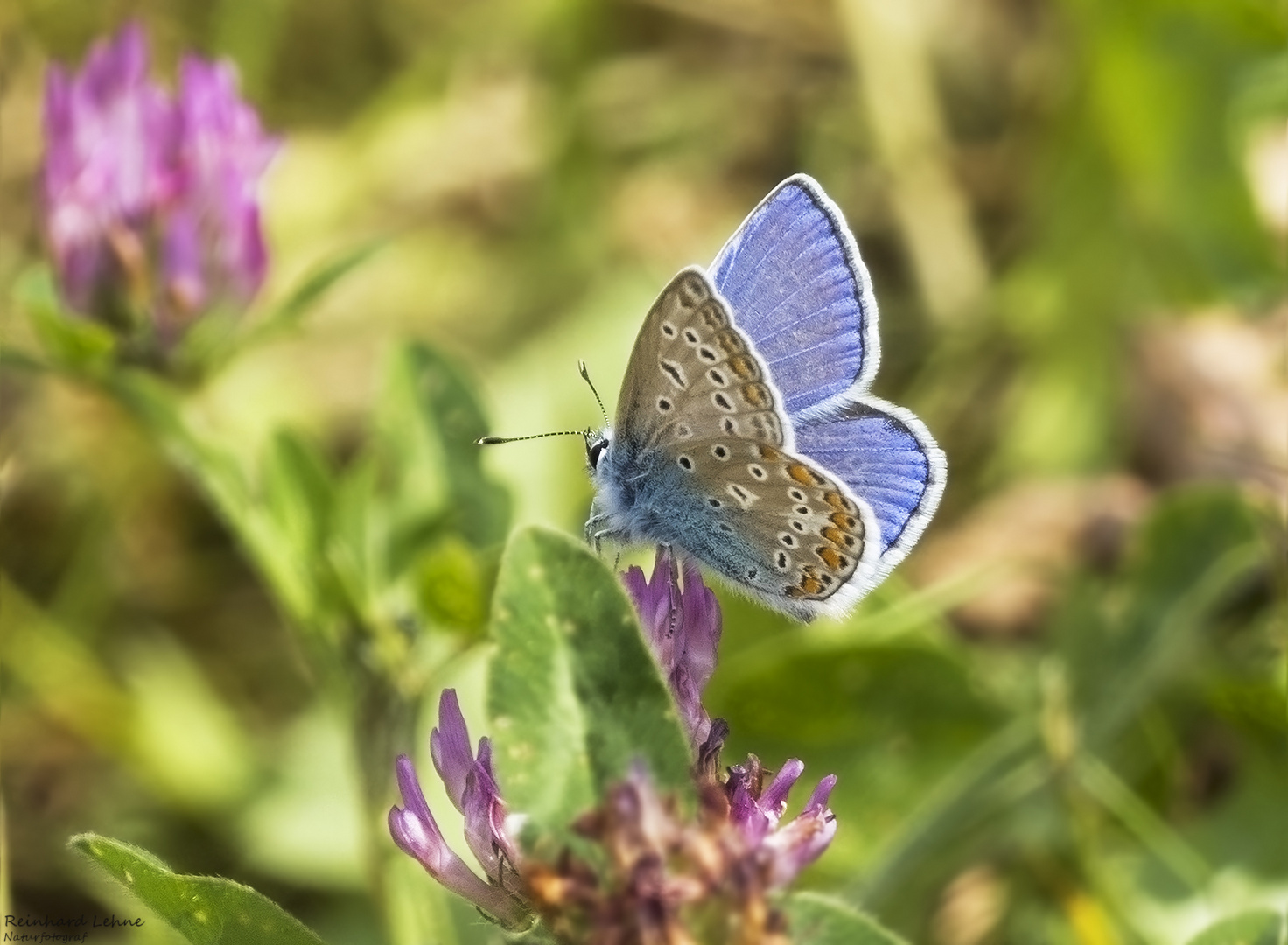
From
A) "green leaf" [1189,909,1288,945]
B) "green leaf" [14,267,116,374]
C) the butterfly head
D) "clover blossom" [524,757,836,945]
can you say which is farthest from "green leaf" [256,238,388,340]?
"green leaf" [1189,909,1288,945]

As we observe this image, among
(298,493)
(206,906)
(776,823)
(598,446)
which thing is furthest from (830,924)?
(298,493)

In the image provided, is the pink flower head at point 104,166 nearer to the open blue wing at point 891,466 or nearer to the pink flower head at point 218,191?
the pink flower head at point 218,191

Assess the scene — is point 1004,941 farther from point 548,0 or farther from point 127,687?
point 548,0

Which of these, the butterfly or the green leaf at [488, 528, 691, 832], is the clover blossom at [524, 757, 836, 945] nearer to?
the green leaf at [488, 528, 691, 832]

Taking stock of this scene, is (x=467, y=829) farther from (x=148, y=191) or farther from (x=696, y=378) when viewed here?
(x=148, y=191)

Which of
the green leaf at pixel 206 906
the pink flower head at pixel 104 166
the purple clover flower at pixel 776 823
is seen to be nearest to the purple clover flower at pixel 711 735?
the purple clover flower at pixel 776 823

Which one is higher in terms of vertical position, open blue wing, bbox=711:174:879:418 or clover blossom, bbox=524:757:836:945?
open blue wing, bbox=711:174:879:418
